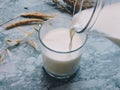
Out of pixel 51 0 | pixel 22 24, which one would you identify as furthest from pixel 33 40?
pixel 51 0

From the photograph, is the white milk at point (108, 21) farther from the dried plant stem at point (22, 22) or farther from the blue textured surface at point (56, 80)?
the dried plant stem at point (22, 22)

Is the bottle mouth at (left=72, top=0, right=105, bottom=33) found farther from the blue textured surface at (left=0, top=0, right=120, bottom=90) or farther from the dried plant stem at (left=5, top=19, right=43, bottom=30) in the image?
the dried plant stem at (left=5, top=19, right=43, bottom=30)

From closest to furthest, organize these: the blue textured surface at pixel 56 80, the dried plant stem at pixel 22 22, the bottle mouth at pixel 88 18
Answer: the bottle mouth at pixel 88 18, the blue textured surface at pixel 56 80, the dried plant stem at pixel 22 22

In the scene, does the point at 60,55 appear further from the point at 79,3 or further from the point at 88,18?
the point at 79,3

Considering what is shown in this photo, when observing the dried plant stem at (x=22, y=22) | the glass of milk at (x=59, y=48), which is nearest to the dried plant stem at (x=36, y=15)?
the dried plant stem at (x=22, y=22)

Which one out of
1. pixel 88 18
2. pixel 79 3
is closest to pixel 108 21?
pixel 88 18

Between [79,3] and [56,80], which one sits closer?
[56,80]
